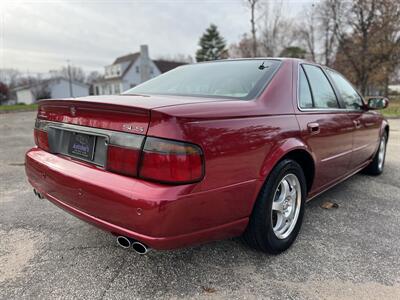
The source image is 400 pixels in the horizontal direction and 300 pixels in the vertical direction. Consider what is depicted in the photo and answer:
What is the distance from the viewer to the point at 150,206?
1602 mm

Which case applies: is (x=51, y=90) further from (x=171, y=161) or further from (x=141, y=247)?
(x=171, y=161)

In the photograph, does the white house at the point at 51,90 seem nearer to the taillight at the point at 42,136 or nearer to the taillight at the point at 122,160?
the taillight at the point at 42,136

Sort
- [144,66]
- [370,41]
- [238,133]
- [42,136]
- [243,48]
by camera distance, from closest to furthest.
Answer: [238,133]
[42,136]
[144,66]
[370,41]
[243,48]

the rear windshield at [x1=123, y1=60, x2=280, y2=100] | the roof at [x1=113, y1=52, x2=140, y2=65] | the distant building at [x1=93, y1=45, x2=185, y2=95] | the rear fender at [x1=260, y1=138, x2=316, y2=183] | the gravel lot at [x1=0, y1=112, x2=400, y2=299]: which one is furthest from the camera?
the roof at [x1=113, y1=52, x2=140, y2=65]

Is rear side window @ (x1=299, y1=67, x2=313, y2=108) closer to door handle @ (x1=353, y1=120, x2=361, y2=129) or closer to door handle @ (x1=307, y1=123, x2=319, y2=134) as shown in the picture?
door handle @ (x1=307, y1=123, x2=319, y2=134)

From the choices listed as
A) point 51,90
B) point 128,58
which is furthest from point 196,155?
point 51,90

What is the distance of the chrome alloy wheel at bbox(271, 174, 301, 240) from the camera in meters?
2.45

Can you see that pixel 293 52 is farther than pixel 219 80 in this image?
Yes

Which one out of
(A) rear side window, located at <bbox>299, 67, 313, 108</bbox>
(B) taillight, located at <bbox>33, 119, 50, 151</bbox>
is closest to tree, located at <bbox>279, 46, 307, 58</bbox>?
(A) rear side window, located at <bbox>299, 67, 313, 108</bbox>

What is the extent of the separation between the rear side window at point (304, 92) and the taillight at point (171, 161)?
4.27 feet

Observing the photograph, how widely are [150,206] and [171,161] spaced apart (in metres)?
0.25

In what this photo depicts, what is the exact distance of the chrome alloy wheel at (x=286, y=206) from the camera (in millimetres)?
2449

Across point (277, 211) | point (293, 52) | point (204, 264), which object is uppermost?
point (293, 52)

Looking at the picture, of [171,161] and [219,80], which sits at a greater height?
[219,80]
